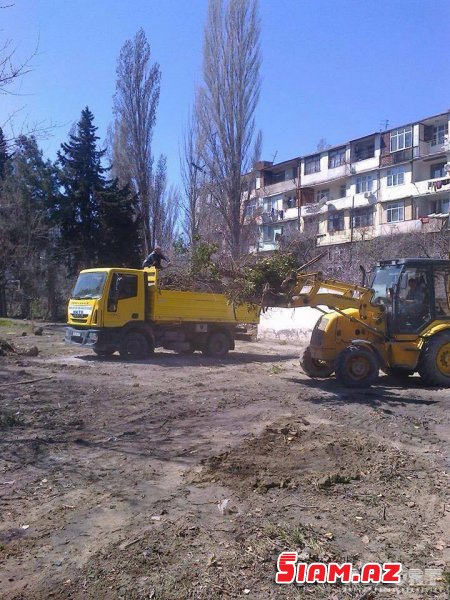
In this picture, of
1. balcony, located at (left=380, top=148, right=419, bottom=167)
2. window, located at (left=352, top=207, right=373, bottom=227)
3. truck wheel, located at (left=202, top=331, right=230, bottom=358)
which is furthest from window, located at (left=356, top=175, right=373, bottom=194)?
truck wheel, located at (left=202, top=331, right=230, bottom=358)

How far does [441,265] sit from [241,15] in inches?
1044

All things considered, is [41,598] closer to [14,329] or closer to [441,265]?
[441,265]

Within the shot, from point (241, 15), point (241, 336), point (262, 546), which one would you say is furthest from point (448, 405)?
point (241, 15)

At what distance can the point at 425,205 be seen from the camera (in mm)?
44062

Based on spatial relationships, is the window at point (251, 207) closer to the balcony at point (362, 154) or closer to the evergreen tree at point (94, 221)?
the evergreen tree at point (94, 221)

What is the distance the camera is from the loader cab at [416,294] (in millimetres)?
11742

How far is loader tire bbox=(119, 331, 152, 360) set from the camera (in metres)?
16.9

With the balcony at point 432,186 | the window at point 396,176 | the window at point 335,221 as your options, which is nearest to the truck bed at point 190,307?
the balcony at point 432,186

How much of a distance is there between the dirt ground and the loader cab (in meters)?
1.54

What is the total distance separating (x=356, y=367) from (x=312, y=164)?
45.7m

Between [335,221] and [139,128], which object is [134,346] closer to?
[139,128]

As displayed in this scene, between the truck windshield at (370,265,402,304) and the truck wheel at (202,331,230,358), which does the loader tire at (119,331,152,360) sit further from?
the truck windshield at (370,265,402,304)

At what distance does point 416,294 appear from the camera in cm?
1184
